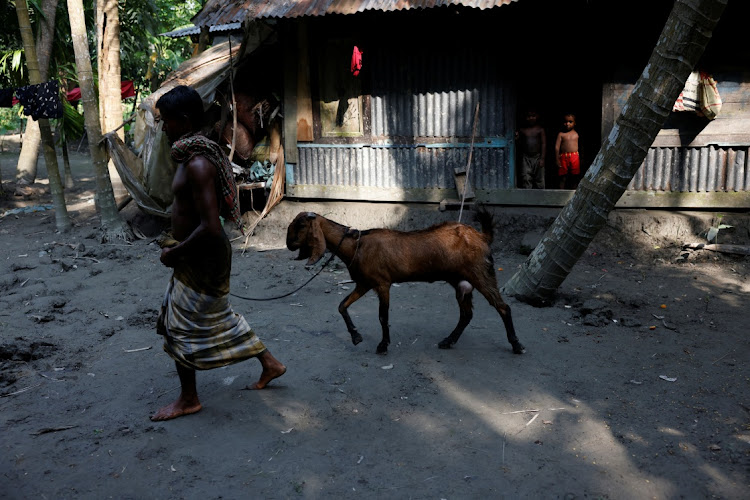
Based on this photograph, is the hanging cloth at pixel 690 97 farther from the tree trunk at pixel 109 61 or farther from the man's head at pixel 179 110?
the tree trunk at pixel 109 61

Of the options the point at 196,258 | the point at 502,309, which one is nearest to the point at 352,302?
the point at 502,309

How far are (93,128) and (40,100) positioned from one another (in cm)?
91

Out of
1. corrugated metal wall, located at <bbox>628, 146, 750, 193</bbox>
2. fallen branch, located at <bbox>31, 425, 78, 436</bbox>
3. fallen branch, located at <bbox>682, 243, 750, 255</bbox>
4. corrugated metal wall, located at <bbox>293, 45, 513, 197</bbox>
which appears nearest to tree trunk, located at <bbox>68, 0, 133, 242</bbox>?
corrugated metal wall, located at <bbox>293, 45, 513, 197</bbox>

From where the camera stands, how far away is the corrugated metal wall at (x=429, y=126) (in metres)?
9.04

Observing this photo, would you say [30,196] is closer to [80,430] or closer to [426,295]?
[426,295]

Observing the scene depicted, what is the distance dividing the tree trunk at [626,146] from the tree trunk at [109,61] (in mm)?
7454

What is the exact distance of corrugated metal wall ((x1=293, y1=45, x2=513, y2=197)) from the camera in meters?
9.04

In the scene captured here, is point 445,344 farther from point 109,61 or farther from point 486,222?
point 109,61

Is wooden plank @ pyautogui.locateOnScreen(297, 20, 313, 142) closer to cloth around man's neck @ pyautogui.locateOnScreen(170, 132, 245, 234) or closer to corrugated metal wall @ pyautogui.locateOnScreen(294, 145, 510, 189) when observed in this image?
corrugated metal wall @ pyautogui.locateOnScreen(294, 145, 510, 189)

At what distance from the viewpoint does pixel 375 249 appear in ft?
17.0

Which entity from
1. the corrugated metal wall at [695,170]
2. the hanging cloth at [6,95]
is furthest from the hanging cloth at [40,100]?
the corrugated metal wall at [695,170]

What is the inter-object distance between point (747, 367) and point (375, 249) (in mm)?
3002

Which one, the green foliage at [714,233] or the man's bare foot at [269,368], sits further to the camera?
the green foliage at [714,233]

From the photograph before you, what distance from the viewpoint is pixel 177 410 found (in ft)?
13.6
